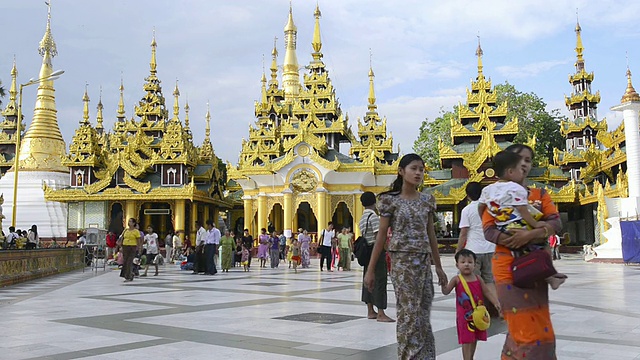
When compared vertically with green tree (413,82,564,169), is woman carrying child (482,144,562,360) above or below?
below

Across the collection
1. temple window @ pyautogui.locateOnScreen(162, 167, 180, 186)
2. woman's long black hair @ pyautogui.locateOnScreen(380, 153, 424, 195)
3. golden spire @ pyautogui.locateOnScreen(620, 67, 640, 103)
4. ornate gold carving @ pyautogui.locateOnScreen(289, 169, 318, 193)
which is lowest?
woman's long black hair @ pyautogui.locateOnScreen(380, 153, 424, 195)

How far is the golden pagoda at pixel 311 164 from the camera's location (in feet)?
106

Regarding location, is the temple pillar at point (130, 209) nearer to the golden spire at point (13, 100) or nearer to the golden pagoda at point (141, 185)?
the golden pagoda at point (141, 185)

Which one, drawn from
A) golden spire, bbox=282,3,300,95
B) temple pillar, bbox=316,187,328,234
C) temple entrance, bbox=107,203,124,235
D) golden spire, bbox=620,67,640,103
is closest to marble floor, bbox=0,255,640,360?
golden spire, bbox=620,67,640,103

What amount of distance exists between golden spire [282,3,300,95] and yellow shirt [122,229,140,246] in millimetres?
38097

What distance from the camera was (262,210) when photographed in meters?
33.5

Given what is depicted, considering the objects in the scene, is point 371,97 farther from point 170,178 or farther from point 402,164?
point 402,164

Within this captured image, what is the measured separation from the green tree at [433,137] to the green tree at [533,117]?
4600mm

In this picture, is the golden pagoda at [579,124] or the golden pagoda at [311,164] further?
the golden pagoda at [579,124]

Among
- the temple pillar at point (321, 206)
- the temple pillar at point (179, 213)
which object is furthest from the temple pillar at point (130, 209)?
the temple pillar at point (321, 206)

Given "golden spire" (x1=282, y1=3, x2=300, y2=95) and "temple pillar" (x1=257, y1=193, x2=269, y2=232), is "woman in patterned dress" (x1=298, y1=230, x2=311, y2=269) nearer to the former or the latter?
"temple pillar" (x1=257, y1=193, x2=269, y2=232)

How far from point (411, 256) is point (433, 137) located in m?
47.8

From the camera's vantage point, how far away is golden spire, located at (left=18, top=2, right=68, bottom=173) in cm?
4003

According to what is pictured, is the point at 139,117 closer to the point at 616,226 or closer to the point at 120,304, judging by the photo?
the point at 616,226
